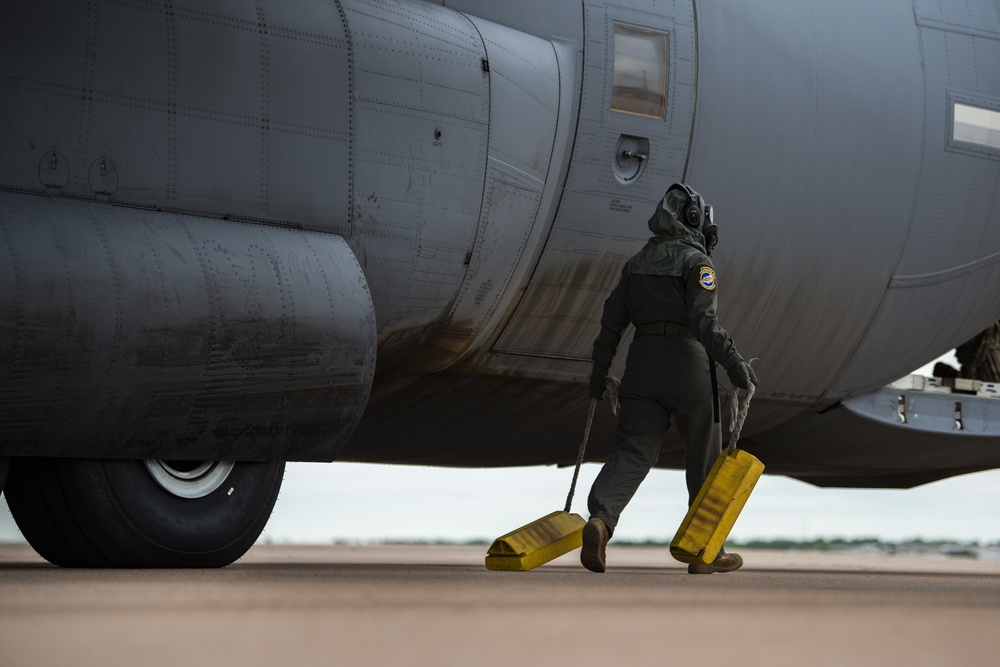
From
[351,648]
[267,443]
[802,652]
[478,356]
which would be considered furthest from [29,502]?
[802,652]

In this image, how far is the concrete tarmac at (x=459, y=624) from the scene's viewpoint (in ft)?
11.0

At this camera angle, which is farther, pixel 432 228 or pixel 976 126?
pixel 976 126

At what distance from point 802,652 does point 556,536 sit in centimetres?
348

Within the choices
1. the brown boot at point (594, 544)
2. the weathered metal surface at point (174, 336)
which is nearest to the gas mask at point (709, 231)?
the brown boot at point (594, 544)

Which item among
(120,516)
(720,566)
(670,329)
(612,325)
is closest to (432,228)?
(612,325)

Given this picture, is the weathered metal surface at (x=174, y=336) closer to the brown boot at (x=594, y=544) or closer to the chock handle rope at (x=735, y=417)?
the brown boot at (x=594, y=544)

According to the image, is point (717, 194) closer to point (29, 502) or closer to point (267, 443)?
point (267, 443)

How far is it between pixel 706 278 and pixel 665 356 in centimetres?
47

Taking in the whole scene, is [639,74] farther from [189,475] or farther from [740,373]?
[189,475]

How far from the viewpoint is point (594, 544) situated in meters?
6.84

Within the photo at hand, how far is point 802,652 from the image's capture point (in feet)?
11.9

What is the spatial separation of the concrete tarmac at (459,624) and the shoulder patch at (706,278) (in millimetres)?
1728

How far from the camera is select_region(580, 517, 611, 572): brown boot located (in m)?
6.84

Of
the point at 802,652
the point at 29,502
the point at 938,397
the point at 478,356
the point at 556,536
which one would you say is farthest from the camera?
the point at 938,397
